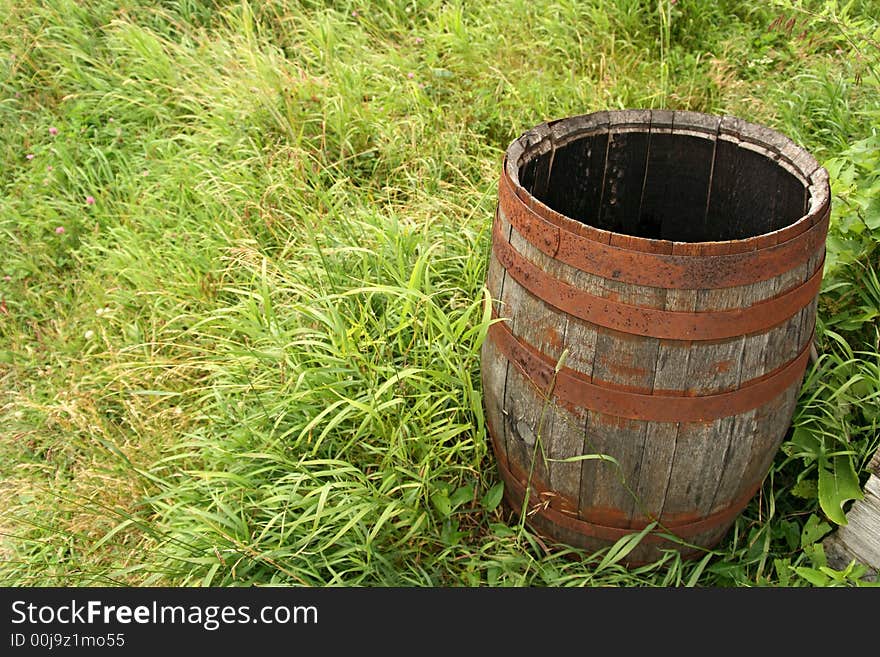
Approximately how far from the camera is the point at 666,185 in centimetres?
227

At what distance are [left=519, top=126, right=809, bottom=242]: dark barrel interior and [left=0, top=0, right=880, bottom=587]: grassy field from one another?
1.21 ft

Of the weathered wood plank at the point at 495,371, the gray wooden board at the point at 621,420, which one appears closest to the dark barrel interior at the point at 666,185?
the weathered wood plank at the point at 495,371

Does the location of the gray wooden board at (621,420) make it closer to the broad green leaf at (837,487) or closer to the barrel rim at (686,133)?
the barrel rim at (686,133)

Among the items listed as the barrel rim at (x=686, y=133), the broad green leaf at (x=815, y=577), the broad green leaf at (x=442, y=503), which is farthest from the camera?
the broad green leaf at (x=442, y=503)

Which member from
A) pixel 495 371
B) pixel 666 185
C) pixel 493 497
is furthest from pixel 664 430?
pixel 666 185

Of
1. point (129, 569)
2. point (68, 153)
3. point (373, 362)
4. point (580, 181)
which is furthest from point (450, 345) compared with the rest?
point (68, 153)

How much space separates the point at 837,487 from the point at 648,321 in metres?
0.88

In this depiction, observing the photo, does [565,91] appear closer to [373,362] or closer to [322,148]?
[322,148]

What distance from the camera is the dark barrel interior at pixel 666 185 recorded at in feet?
6.83

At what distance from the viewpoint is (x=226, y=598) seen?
1909mm

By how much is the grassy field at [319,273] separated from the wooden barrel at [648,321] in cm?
13

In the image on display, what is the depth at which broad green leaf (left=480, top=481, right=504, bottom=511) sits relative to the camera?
86.4 inches

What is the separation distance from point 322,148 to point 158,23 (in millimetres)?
1682

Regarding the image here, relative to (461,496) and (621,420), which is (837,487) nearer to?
(621,420)
